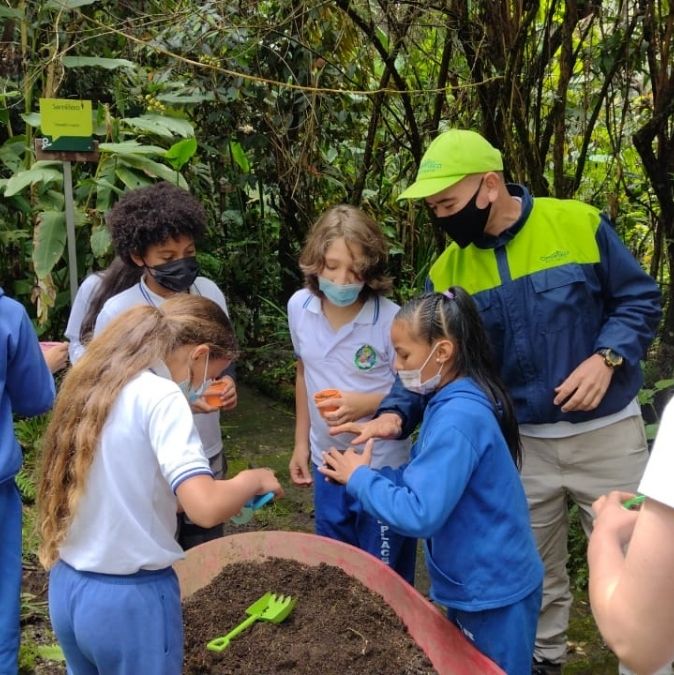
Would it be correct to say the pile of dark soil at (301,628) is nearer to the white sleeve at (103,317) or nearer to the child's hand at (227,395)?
→ the child's hand at (227,395)

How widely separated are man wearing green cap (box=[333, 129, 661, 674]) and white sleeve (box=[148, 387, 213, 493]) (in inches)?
27.2

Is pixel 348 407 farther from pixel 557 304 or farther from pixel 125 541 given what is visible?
pixel 125 541

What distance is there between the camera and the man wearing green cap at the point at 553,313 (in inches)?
90.7

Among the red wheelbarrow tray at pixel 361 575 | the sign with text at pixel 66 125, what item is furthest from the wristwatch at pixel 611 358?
the sign with text at pixel 66 125

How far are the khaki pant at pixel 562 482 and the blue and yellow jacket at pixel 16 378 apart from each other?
153 centimetres

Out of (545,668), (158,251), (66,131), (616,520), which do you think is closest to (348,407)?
(158,251)

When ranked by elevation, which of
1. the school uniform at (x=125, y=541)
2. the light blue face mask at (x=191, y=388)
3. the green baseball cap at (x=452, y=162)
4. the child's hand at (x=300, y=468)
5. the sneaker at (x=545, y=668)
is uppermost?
the green baseball cap at (x=452, y=162)

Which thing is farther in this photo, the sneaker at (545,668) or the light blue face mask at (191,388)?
the sneaker at (545,668)

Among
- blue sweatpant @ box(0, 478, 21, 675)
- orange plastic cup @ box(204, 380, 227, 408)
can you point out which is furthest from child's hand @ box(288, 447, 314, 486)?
blue sweatpant @ box(0, 478, 21, 675)

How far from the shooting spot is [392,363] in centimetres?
258

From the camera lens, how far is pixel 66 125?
3607 millimetres

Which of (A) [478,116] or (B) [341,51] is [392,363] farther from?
(B) [341,51]

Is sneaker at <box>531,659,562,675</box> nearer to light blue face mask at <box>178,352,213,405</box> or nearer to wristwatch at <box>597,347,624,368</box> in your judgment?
wristwatch at <box>597,347,624,368</box>

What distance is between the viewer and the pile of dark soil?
2227mm
